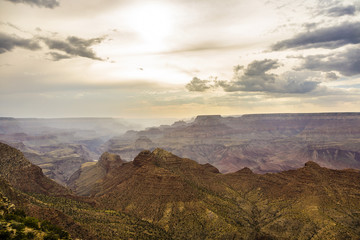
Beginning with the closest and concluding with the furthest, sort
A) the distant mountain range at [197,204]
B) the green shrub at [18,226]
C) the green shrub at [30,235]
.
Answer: the green shrub at [30,235] → the green shrub at [18,226] → the distant mountain range at [197,204]

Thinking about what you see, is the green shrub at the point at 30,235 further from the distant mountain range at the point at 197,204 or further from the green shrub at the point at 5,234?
the distant mountain range at the point at 197,204

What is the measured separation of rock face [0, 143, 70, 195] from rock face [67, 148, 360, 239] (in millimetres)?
35118

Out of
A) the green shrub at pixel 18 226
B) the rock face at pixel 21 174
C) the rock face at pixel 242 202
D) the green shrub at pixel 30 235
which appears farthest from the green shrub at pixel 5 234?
the rock face at pixel 21 174

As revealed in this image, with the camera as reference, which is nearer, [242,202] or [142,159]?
[242,202]

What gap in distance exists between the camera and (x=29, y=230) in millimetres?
43000

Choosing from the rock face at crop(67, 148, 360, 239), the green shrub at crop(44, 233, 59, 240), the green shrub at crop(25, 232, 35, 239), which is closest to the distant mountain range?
the rock face at crop(67, 148, 360, 239)

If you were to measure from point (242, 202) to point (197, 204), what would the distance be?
26500 mm

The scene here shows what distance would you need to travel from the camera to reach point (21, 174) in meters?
120

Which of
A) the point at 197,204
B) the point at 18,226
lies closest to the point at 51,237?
the point at 18,226

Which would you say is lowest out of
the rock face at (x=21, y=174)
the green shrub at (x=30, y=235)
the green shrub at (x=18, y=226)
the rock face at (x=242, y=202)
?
the rock face at (x=242, y=202)

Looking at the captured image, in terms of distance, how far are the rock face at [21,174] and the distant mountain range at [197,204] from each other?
500mm

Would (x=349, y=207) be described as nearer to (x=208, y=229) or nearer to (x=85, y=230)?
(x=208, y=229)

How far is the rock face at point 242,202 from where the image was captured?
92312mm

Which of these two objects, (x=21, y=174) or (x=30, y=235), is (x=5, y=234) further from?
(x=21, y=174)
